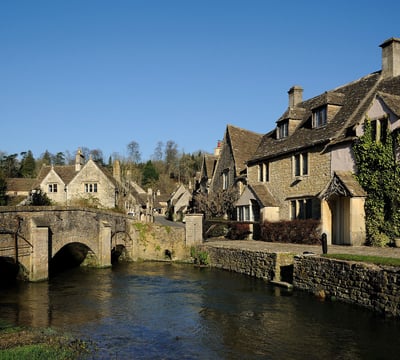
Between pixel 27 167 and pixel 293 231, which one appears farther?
pixel 27 167

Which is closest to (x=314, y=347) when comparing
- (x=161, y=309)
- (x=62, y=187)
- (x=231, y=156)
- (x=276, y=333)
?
(x=276, y=333)

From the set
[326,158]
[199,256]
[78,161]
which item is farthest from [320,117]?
[78,161]

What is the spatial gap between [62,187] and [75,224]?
103ft

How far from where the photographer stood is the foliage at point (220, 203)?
38.0 meters

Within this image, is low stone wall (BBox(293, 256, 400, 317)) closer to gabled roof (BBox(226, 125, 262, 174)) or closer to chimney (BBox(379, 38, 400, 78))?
chimney (BBox(379, 38, 400, 78))

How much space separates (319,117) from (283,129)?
4442mm

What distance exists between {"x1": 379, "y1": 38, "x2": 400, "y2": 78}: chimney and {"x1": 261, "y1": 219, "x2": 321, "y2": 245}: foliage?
10.4 metres

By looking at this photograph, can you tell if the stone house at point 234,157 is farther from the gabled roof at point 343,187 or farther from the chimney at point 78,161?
the chimney at point 78,161

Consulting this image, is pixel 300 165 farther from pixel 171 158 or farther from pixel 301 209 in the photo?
pixel 171 158

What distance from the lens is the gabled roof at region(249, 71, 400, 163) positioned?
25.2m

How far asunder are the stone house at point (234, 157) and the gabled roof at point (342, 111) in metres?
5.27

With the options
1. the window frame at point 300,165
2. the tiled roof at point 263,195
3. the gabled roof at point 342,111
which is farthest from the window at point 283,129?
the tiled roof at point 263,195

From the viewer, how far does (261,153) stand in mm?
34500

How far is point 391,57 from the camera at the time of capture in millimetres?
26016
